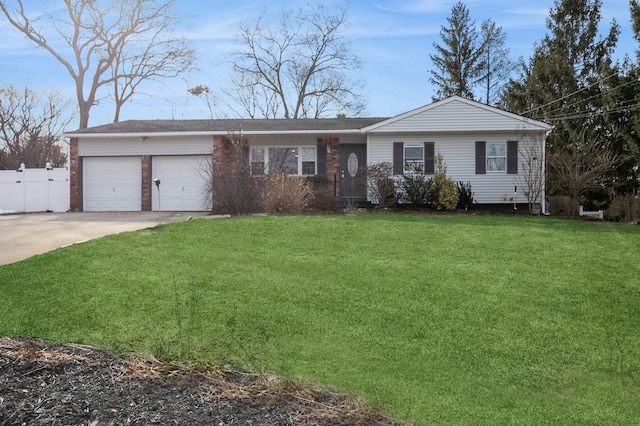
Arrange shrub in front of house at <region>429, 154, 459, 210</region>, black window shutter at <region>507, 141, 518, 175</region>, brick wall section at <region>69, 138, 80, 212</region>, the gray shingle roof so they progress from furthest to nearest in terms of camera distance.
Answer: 1. brick wall section at <region>69, 138, 80, 212</region>
2. the gray shingle roof
3. black window shutter at <region>507, 141, 518, 175</region>
4. shrub in front of house at <region>429, 154, 459, 210</region>

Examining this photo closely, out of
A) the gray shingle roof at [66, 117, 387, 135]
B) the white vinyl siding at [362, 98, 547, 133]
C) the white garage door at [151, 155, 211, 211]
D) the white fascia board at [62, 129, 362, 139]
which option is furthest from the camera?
the gray shingle roof at [66, 117, 387, 135]

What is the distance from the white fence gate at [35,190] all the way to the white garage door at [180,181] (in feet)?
11.8

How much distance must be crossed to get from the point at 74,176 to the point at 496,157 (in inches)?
605

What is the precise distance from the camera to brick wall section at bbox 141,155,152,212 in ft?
70.1

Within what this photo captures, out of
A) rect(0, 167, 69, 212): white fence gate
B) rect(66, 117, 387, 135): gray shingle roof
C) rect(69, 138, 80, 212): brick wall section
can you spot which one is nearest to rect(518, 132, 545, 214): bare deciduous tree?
rect(66, 117, 387, 135): gray shingle roof

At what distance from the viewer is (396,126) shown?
20141mm

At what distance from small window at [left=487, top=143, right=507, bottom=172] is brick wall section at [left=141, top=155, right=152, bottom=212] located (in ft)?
40.1

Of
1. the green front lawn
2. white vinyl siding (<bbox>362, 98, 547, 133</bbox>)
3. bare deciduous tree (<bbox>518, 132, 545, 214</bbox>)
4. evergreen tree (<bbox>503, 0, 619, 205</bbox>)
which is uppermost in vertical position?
evergreen tree (<bbox>503, 0, 619, 205</bbox>)

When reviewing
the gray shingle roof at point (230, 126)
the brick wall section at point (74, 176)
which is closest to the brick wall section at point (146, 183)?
the gray shingle roof at point (230, 126)

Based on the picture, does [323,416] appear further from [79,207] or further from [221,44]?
[221,44]

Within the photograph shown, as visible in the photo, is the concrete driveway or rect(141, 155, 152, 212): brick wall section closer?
the concrete driveway

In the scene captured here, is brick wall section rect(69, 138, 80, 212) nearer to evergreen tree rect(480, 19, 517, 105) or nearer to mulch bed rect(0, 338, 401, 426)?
mulch bed rect(0, 338, 401, 426)

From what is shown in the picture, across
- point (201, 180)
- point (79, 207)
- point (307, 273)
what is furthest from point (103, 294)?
point (79, 207)

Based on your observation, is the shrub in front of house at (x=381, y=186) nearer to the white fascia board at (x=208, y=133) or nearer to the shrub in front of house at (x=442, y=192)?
the shrub in front of house at (x=442, y=192)
